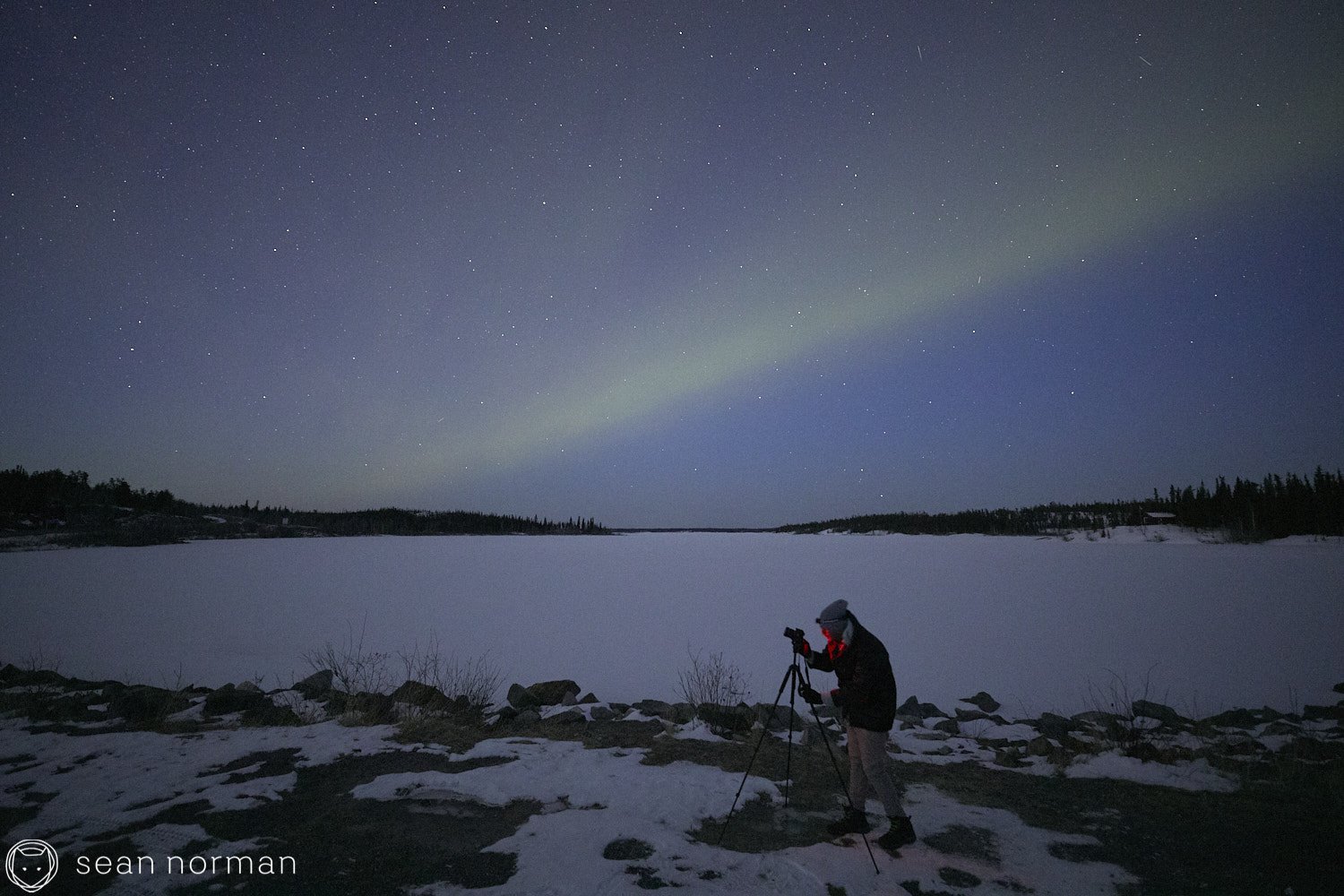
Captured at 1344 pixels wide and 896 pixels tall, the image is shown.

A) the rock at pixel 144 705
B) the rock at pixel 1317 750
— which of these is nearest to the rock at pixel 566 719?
the rock at pixel 144 705

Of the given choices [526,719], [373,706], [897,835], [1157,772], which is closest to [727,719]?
[526,719]

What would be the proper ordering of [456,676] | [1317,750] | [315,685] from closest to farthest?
[1317,750], [315,685], [456,676]

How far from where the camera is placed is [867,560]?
40.5 m

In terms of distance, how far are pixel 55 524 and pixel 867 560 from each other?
86771 millimetres

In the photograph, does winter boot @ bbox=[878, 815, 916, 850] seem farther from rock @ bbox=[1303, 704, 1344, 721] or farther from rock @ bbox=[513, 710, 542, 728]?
rock @ bbox=[1303, 704, 1344, 721]

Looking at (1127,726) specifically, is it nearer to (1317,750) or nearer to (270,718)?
(1317,750)

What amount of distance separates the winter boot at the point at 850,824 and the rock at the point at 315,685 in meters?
8.86

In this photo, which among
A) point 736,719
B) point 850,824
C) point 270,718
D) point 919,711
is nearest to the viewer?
point 850,824

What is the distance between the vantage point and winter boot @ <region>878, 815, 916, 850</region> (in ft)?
15.2

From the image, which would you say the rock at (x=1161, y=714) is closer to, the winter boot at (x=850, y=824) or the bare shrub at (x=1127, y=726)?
the bare shrub at (x=1127, y=726)

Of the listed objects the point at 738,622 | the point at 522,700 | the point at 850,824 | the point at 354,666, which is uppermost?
the point at 850,824

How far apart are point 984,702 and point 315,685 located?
11.7 m

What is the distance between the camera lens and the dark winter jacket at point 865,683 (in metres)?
4.66

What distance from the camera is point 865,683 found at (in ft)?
15.4
